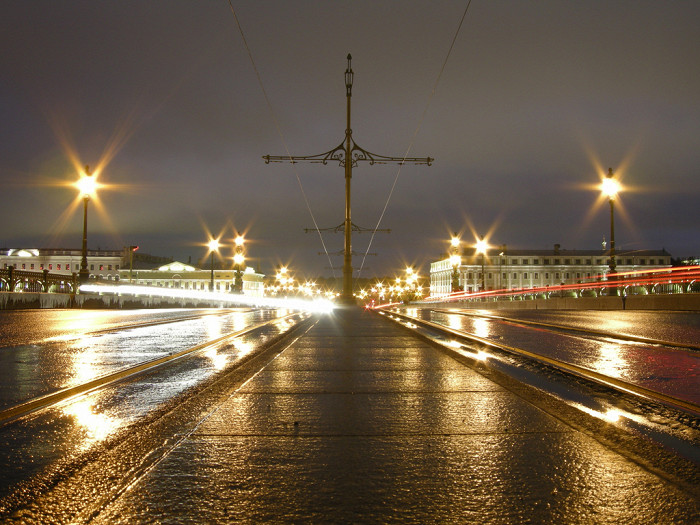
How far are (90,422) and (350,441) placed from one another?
1.99 metres

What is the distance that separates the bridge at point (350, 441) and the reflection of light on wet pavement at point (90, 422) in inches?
1.2

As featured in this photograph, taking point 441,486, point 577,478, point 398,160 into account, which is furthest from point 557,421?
point 398,160

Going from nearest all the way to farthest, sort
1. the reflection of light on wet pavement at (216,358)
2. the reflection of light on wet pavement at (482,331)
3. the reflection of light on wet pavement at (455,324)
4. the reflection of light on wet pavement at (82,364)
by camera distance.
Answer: the reflection of light on wet pavement at (82,364), the reflection of light on wet pavement at (216,358), the reflection of light on wet pavement at (482,331), the reflection of light on wet pavement at (455,324)

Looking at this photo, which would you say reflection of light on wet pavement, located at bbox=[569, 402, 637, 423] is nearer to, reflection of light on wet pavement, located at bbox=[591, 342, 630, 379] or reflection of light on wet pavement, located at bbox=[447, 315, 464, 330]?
reflection of light on wet pavement, located at bbox=[591, 342, 630, 379]

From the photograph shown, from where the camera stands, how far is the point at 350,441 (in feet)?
13.2

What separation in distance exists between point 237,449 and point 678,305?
77.2 feet

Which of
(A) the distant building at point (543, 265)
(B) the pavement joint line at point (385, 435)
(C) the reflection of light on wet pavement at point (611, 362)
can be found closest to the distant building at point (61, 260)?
(A) the distant building at point (543, 265)

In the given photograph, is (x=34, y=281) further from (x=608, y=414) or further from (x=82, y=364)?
(x=608, y=414)

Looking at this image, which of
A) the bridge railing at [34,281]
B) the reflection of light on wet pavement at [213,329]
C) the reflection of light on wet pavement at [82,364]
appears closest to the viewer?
the reflection of light on wet pavement at [82,364]

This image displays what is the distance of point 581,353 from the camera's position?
9172mm

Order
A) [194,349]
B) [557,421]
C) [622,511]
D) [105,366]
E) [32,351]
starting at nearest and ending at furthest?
[622,511] → [557,421] → [105,366] → [32,351] → [194,349]

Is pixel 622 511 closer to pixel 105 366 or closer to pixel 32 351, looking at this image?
pixel 105 366

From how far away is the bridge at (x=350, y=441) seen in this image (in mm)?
2846

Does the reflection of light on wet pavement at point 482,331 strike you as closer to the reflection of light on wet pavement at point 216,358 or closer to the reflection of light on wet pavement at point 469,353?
the reflection of light on wet pavement at point 469,353
